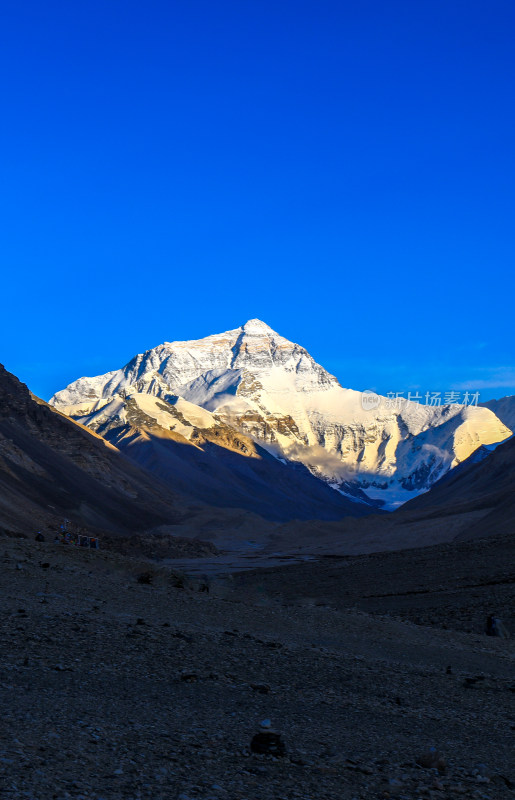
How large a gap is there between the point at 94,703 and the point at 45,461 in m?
112

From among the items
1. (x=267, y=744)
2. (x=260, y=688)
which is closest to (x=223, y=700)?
(x=260, y=688)

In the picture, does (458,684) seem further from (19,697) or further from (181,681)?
(19,697)

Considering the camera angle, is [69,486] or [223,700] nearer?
[223,700]

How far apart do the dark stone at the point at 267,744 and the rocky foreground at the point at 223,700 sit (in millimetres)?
75

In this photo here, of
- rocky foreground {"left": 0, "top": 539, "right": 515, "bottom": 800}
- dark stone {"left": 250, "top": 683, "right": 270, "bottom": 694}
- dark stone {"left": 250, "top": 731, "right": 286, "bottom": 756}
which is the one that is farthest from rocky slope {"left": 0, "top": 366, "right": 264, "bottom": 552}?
dark stone {"left": 250, "top": 731, "right": 286, "bottom": 756}

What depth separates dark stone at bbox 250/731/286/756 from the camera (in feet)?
31.4

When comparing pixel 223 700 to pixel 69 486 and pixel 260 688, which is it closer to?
pixel 260 688

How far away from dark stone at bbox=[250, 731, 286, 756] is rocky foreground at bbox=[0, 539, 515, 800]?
75 millimetres

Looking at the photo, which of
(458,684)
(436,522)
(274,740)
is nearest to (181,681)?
(274,740)

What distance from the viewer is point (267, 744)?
31.6 ft

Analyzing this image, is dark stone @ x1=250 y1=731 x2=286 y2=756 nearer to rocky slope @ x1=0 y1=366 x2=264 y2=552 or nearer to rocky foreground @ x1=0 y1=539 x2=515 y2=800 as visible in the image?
rocky foreground @ x1=0 y1=539 x2=515 y2=800

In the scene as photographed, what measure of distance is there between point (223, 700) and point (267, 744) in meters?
2.70

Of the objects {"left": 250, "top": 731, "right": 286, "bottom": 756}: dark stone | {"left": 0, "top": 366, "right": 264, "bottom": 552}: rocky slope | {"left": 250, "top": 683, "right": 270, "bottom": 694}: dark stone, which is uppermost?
{"left": 0, "top": 366, "right": 264, "bottom": 552}: rocky slope

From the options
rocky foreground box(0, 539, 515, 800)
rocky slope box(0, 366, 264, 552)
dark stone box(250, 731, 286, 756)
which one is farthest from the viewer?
rocky slope box(0, 366, 264, 552)
